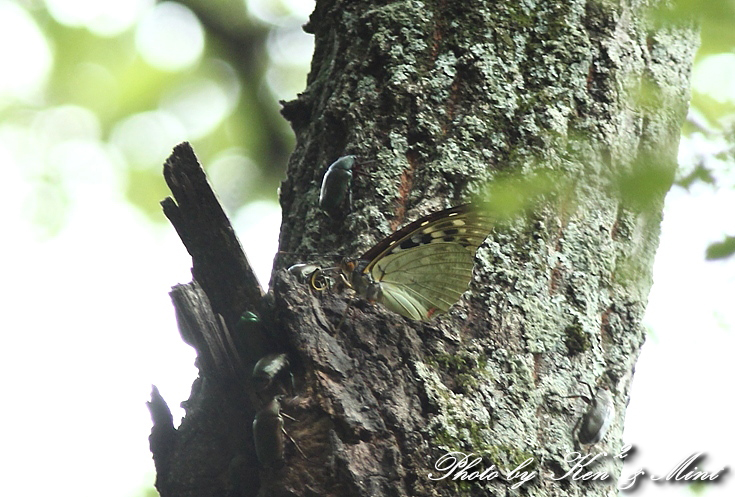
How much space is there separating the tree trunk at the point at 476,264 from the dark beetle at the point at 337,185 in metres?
0.05

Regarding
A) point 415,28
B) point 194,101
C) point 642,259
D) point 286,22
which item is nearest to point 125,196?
point 194,101

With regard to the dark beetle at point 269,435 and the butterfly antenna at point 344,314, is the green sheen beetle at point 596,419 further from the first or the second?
the dark beetle at point 269,435

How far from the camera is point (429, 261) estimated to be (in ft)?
6.39

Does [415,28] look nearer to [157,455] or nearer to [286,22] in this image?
[157,455]

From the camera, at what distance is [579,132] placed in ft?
7.01

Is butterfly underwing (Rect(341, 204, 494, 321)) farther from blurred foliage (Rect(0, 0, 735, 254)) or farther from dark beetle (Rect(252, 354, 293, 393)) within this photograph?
blurred foliage (Rect(0, 0, 735, 254))

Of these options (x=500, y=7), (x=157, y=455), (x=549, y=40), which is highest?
(x=500, y=7)

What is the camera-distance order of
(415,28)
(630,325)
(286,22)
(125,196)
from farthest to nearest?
(125,196)
(286,22)
(415,28)
(630,325)

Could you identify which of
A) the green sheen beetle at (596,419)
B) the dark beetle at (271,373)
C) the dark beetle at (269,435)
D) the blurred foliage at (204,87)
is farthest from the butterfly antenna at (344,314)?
the blurred foliage at (204,87)

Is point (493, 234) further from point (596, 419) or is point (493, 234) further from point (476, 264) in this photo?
point (596, 419)

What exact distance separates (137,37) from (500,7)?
476cm

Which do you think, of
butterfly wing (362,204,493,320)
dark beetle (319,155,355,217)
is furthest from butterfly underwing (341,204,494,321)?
dark beetle (319,155,355,217)

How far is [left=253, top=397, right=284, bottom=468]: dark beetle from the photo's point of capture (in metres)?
1.60

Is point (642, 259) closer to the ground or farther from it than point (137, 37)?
closer to the ground
